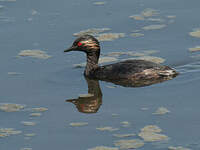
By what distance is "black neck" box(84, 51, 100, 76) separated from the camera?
52.0ft

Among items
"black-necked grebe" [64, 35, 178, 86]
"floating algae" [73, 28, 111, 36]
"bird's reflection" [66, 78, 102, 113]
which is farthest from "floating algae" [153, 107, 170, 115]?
"floating algae" [73, 28, 111, 36]

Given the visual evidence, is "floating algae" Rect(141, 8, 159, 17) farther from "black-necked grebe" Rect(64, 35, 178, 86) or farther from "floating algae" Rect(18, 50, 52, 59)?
"floating algae" Rect(18, 50, 52, 59)

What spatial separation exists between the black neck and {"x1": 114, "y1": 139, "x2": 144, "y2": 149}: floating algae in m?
4.74

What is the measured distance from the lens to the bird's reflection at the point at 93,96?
1354 centimetres

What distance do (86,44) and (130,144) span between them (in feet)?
17.3

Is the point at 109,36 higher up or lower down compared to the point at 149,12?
lower down

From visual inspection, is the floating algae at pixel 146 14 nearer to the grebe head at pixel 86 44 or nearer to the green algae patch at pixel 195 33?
the green algae patch at pixel 195 33

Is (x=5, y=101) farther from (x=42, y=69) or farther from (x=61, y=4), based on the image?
(x=61, y=4)

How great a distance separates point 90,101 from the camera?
1413cm

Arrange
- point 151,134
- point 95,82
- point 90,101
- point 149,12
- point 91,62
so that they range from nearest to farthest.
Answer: point 151,134 → point 90,101 → point 95,82 → point 91,62 → point 149,12

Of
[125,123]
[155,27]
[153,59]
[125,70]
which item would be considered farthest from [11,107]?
[155,27]

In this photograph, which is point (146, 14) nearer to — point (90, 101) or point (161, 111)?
point (90, 101)

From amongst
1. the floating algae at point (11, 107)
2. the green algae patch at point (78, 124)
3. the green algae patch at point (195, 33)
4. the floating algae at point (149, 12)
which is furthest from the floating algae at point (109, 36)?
the green algae patch at point (78, 124)

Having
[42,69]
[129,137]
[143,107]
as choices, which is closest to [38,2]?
[42,69]
